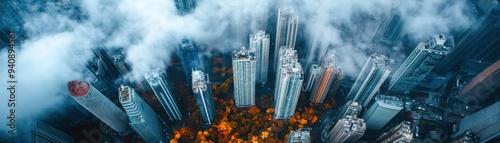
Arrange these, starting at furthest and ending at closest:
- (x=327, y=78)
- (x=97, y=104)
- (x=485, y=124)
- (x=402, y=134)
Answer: (x=327, y=78), (x=485, y=124), (x=97, y=104), (x=402, y=134)

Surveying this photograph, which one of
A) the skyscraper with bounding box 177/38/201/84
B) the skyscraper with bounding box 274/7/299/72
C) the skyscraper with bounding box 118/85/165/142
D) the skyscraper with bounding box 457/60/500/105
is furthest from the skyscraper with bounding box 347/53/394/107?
the skyscraper with bounding box 118/85/165/142

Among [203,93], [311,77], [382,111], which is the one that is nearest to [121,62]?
[203,93]

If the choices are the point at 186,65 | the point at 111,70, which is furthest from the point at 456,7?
the point at 111,70

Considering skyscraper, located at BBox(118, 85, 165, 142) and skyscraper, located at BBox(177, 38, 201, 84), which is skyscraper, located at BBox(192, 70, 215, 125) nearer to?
skyscraper, located at BBox(177, 38, 201, 84)

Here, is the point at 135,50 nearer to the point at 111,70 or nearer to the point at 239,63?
the point at 111,70

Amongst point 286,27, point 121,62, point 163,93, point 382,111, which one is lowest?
point 382,111

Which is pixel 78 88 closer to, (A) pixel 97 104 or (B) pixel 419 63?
(A) pixel 97 104
